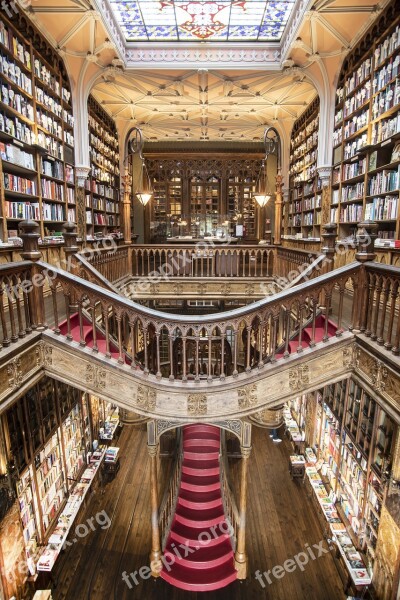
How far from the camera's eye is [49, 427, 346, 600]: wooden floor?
14.6ft

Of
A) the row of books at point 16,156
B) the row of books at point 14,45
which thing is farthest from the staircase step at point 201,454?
the row of books at point 14,45

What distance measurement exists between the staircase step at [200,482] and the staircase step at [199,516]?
0.28m

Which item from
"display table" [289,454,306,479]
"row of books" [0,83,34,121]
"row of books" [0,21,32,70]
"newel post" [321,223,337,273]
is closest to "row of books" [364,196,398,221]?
"newel post" [321,223,337,273]

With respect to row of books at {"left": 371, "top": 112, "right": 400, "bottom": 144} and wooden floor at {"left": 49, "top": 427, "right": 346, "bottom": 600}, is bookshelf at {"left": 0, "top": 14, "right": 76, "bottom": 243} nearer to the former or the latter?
wooden floor at {"left": 49, "top": 427, "right": 346, "bottom": 600}

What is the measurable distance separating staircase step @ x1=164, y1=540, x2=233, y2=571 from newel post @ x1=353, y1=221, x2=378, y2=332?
12.0 feet

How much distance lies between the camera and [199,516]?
5371 millimetres

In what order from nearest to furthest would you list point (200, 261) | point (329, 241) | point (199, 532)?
point (329, 241), point (199, 532), point (200, 261)

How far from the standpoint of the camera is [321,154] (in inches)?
289

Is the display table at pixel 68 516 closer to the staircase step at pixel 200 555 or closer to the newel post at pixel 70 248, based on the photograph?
the staircase step at pixel 200 555

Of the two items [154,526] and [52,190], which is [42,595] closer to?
[154,526]

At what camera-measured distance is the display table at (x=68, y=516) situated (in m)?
4.38

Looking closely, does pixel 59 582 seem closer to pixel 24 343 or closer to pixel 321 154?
pixel 24 343

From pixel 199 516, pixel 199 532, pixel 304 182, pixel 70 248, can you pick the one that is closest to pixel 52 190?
pixel 70 248

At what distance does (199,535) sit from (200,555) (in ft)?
0.80
